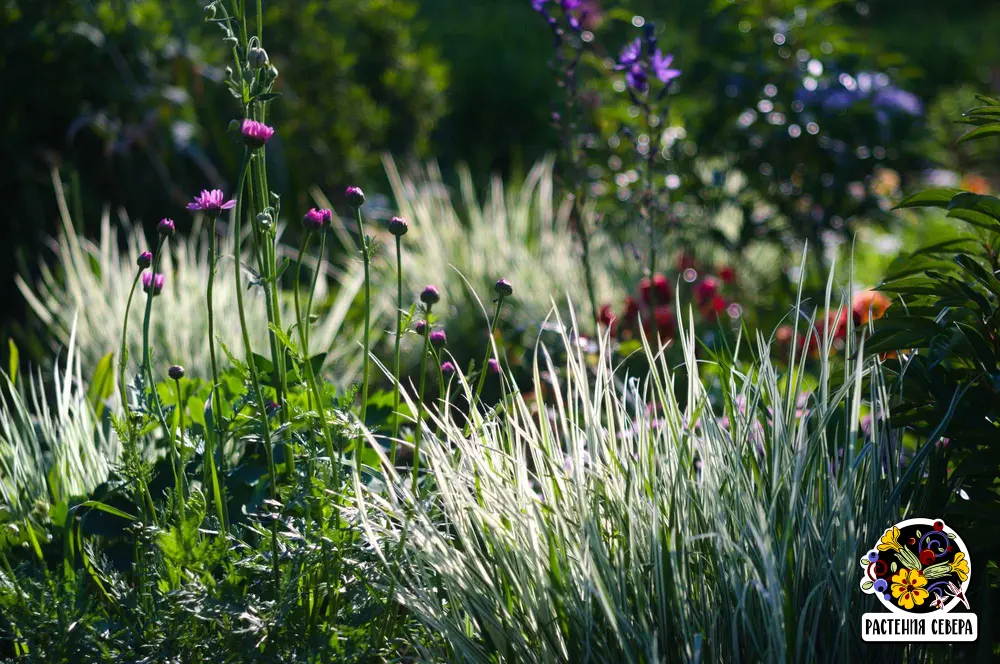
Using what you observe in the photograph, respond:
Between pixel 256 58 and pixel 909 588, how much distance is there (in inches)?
51.3

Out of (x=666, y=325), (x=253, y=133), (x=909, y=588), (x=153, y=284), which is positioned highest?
(x=253, y=133)

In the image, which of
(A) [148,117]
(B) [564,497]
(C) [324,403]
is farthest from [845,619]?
(A) [148,117]

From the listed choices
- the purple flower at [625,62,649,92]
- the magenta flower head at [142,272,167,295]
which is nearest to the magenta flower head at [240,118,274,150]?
the magenta flower head at [142,272,167,295]

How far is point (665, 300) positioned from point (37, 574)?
1990 millimetres

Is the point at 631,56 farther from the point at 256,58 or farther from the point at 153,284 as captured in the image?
the point at 153,284

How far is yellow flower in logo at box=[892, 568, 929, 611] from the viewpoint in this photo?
50.9 inches

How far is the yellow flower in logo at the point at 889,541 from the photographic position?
4.41ft

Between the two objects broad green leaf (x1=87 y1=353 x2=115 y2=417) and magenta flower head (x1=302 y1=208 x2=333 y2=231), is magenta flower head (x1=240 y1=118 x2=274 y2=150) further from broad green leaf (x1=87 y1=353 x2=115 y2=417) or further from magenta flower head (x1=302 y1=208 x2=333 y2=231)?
broad green leaf (x1=87 y1=353 x2=115 y2=417)

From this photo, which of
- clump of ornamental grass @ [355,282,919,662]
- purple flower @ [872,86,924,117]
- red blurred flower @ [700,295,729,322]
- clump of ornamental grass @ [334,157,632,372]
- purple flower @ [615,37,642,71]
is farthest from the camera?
purple flower @ [872,86,924,117]

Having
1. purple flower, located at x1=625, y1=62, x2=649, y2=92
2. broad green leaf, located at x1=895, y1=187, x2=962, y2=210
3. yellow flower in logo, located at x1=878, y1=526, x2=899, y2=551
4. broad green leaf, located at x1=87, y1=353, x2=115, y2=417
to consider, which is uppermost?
purple flower, located at x1=625, y1=62, x2=649, y2=92

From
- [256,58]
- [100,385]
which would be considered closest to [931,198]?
[256,58]

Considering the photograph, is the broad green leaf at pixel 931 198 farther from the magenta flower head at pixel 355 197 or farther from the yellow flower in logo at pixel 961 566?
the magenta flower head at pixel 355 197

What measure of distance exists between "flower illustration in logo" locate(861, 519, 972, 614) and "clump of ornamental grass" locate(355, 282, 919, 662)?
0.03 m

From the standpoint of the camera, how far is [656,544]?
1.26 m
